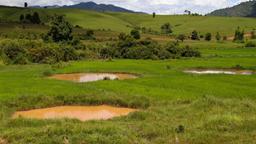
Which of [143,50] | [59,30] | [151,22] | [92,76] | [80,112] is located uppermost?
[151,22]

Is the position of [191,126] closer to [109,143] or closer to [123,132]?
[123,132]

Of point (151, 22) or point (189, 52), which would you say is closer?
point (189, 52)

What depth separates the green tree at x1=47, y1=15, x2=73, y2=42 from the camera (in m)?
80.5

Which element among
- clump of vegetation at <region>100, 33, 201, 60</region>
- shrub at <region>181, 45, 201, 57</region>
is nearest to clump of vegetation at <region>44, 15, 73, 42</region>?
clump of vegetation at <region>100, 33, 201, 60</region>

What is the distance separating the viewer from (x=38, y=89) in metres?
33.3

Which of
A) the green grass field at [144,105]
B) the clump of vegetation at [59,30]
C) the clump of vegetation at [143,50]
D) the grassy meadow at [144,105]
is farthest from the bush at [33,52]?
the clump of vegetation at [59,30]

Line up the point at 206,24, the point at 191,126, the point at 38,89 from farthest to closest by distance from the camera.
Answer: the point at 206,24
the point at 38,89
the point at 191,126

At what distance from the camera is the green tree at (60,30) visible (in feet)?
264

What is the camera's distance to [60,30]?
8125 centimetres

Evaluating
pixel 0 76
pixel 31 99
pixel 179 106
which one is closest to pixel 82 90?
pixel 31 99

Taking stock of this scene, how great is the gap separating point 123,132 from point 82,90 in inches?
631

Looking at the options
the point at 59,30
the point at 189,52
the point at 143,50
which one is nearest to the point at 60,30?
the point at 59,30

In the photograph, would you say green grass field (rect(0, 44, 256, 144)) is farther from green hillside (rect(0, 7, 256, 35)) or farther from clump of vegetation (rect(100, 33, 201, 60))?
green hillside (rect(0, 7, 256, 35))

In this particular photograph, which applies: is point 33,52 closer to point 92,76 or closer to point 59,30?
point 59,30
